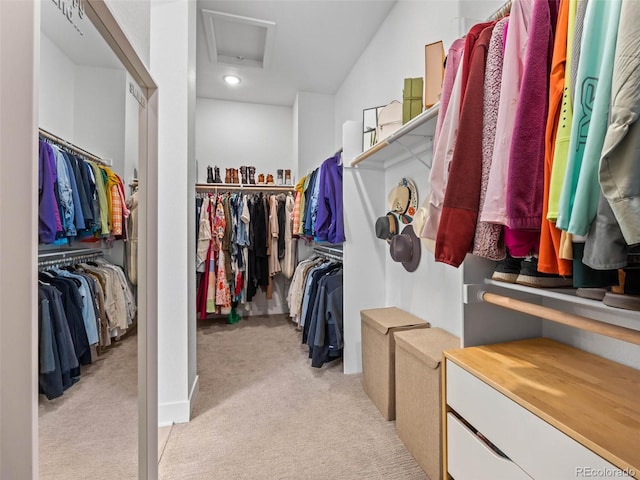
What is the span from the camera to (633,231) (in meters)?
0.53

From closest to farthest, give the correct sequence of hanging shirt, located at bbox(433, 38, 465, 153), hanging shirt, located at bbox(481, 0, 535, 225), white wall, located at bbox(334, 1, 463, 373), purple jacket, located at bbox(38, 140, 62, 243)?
purple jacket, located at bbox(38, 140, 62, 243), hanging shirt, located at bbox(481, 0, 535, 225), hanging shirt, located at bbox(433, 38, 465, 153), white wall, located at bbox(334, 1, 463, 373)

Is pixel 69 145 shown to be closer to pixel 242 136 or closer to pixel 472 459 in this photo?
pixel 472 459

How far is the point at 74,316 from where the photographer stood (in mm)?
830

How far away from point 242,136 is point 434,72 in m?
3.08

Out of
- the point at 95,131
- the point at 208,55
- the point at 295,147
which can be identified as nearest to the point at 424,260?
the point at 95,131

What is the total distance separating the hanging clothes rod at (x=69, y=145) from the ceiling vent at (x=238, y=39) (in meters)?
2.13

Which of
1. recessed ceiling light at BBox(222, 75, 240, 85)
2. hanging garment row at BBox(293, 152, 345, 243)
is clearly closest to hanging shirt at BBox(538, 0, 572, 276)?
hanging garment row at BBox(293, 152, 345, 243)

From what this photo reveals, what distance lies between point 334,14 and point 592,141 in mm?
2536

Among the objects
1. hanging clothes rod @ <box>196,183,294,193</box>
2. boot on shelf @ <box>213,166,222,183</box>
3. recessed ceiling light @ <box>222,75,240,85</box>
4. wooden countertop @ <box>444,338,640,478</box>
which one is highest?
recessed ceiling light @ <box>222,75,240,85</box>

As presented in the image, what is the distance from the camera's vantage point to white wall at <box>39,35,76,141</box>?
67 centimetres

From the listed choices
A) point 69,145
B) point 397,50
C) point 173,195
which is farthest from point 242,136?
point 69,145

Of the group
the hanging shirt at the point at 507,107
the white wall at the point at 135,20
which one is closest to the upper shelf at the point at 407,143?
the hanging shirt at the point at 507,107

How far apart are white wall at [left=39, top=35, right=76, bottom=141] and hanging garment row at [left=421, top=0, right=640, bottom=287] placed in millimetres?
1062

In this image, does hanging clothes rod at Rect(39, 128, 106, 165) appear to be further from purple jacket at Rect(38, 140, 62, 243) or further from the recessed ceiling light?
the recessed ceiling light
